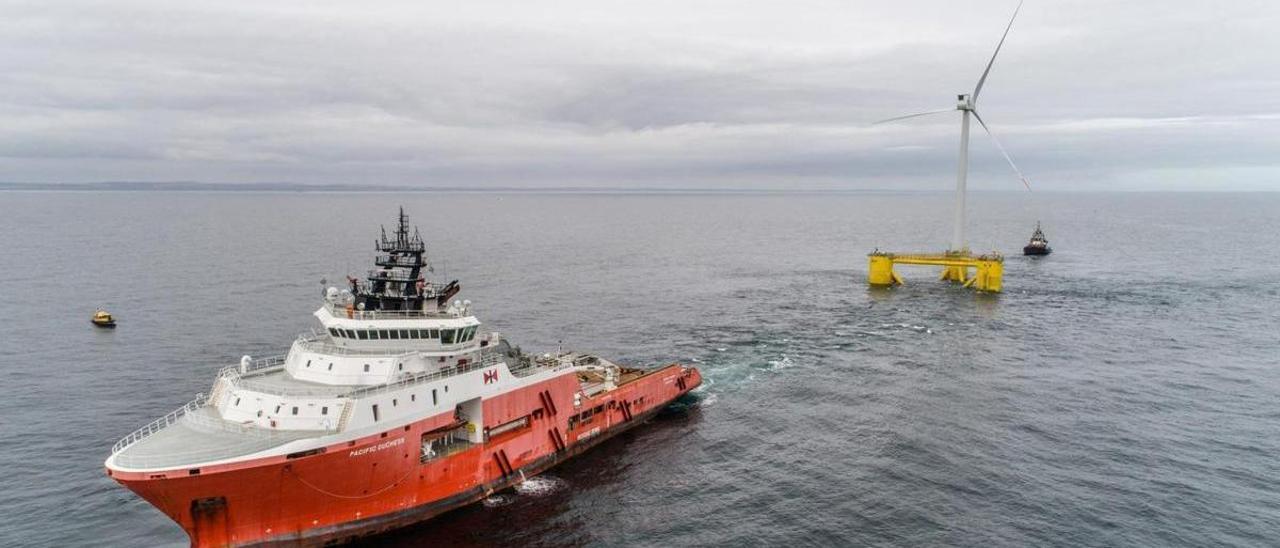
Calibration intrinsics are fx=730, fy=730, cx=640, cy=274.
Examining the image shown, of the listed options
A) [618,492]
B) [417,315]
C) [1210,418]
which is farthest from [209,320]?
[1210,418]

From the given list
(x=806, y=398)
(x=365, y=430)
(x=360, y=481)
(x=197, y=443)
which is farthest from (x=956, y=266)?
(x=197, y=443)

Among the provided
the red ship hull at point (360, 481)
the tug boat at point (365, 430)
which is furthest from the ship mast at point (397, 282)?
the red ship hull at point (360, 481)

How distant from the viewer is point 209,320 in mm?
68562

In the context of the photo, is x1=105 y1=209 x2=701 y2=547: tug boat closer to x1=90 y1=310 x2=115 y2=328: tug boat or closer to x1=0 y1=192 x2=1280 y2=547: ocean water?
x1=0 y1=192 x2=1280 y2=547: ocean water

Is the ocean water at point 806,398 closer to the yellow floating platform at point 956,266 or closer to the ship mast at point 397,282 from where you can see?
the yellow floating platform at point 956,266

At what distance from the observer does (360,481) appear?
97.4 feet

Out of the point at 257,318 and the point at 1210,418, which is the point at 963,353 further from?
the point at 257,318

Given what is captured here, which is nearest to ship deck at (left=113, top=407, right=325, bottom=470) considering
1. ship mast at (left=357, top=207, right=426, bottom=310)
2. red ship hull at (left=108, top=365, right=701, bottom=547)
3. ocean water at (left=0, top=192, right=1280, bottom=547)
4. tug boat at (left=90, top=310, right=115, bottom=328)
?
red ship hull at (left=108, top=365, right=701, bottom=547)

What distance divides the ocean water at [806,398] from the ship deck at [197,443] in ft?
15.1

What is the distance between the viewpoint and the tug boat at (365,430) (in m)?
27.0

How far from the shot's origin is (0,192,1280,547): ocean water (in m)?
32.0

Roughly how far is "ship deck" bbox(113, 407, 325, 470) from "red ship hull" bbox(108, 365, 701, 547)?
593 mm

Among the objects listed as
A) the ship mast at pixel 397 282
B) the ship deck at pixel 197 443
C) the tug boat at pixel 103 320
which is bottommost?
the tug boat at pixel 103 320

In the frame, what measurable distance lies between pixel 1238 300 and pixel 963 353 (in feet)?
153
